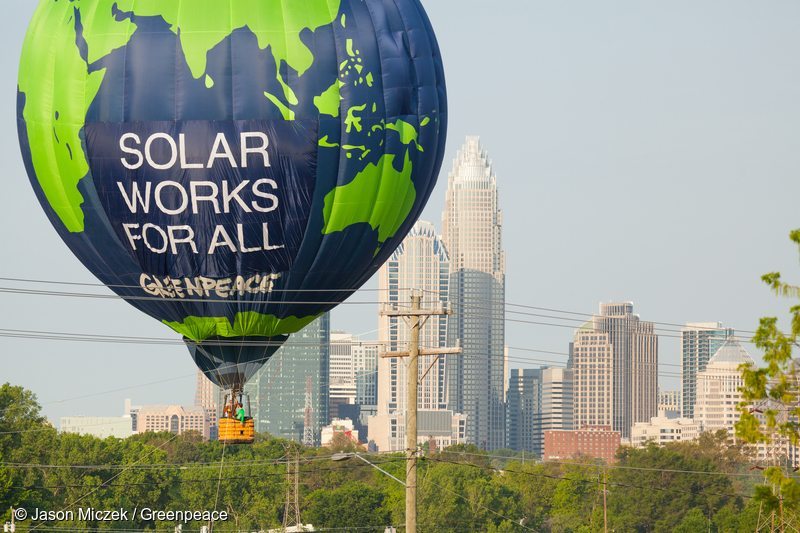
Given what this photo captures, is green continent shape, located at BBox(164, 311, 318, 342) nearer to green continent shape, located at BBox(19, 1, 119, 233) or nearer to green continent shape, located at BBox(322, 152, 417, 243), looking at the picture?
green continent shape, located at BBox(322, 152, 417, 243)

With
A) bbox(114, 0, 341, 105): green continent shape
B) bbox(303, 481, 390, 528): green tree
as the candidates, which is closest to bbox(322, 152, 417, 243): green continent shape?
bbox(114, 0, 341, 105): green continent shape

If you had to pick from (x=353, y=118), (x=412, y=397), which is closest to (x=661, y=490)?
(x=412, y=397)

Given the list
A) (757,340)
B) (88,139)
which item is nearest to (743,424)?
(757,340)

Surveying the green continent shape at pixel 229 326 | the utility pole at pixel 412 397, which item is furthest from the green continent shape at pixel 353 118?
the utility pole at pixel 412 397

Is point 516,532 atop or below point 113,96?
below

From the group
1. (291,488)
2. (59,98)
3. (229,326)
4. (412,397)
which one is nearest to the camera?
(59,98)

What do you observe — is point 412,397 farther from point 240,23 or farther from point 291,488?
point 291,488

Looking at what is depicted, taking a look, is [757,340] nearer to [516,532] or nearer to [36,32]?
[36,32]
